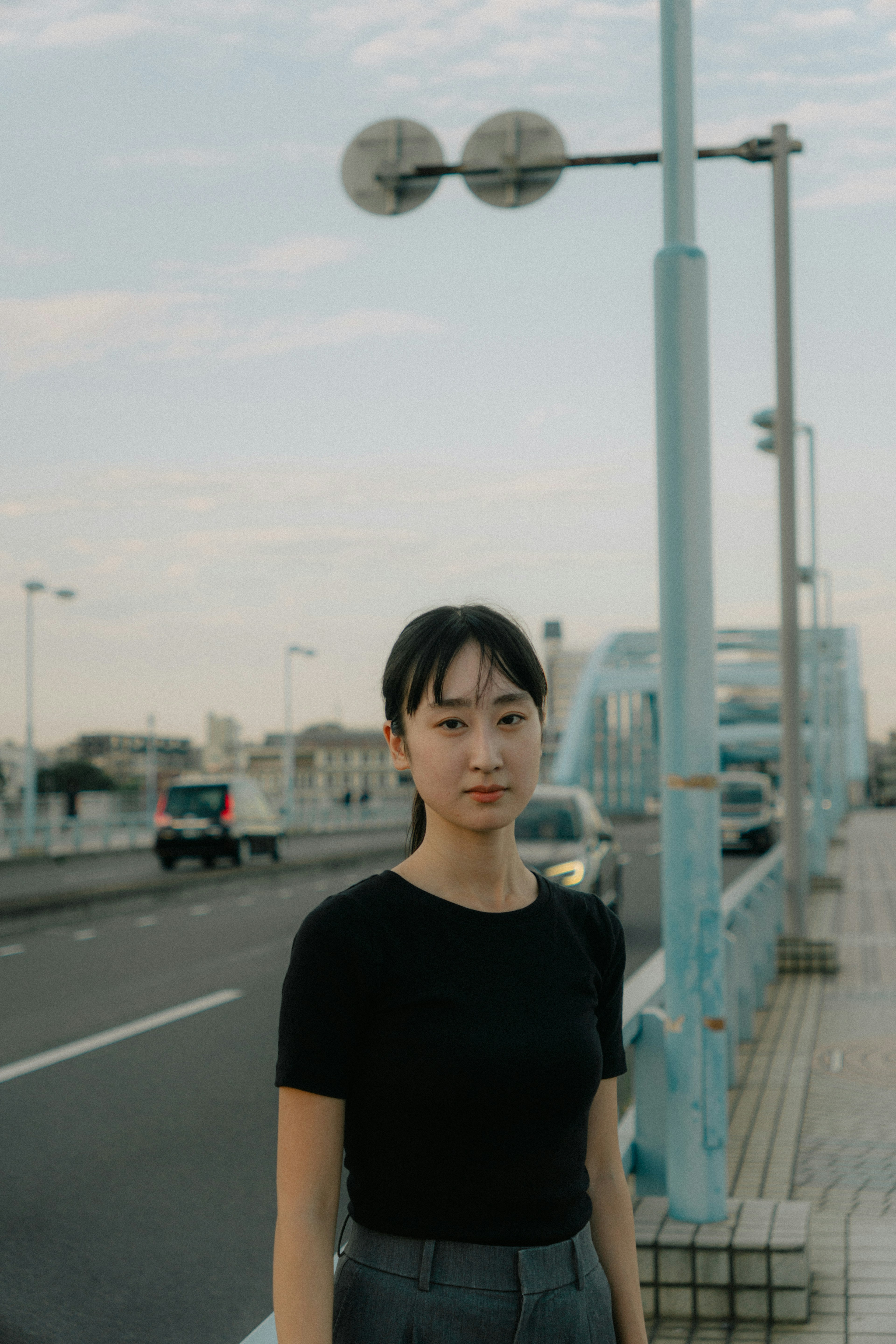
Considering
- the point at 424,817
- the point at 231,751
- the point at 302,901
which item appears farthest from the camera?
the point at 231,751

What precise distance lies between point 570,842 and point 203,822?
13431mm

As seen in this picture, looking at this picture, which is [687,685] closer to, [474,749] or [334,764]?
[474,749]

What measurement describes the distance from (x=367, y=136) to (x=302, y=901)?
1379cm

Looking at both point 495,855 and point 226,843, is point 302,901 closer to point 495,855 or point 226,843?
point 226,843

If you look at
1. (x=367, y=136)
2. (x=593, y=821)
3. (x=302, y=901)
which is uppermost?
(x=367, y=136)

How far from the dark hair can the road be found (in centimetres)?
303

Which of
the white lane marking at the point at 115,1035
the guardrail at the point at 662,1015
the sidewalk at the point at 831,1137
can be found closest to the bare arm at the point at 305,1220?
the guardrail at the point at 662,1015

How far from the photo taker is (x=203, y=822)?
25250 millimetres

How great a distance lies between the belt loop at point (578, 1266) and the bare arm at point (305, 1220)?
309 millimetres

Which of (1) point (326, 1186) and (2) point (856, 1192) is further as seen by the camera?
(2) point (856, 1192)

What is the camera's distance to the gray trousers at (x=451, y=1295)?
1.66 meters

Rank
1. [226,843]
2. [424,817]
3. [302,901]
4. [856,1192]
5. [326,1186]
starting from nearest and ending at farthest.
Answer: [326,1186]
[424,817]
[856,1192]
[302,901]
[226,843]

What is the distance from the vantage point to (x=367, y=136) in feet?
20.1

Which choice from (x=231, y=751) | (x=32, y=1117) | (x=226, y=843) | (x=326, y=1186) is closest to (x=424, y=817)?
(x=326, y=1186)
